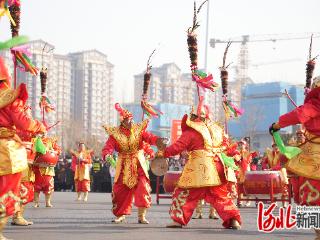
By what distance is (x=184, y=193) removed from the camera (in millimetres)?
10344

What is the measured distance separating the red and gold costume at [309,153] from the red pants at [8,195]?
2.93 metres

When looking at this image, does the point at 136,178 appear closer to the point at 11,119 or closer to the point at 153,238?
the point at 153,238

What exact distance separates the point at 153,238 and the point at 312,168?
2.29 metres

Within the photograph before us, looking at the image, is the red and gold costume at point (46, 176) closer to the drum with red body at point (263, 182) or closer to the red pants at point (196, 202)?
the drum with red body at point (263, 182)

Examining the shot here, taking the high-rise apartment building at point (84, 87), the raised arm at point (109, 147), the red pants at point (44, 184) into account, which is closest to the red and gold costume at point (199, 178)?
the raised arm at point (109, 147)

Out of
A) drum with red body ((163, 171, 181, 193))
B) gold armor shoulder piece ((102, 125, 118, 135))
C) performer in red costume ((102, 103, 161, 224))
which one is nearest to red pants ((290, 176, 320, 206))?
performer in red costume ((102, 103, 161, 224))

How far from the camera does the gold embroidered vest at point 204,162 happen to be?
10.2 m

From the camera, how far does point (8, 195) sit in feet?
26.4

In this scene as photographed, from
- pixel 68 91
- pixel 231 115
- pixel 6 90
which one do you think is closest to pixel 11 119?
pixel 6 90

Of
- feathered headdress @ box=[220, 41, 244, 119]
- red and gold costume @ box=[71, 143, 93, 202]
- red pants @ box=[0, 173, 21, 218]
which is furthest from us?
red and gold costume @ box=[71, 143, 93, 202]

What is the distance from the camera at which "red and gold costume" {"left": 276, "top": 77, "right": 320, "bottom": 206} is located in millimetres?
7914

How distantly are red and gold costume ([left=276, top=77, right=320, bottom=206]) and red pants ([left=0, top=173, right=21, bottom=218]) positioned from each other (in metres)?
2.93

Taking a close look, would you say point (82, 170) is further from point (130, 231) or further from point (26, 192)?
point (130, 231)

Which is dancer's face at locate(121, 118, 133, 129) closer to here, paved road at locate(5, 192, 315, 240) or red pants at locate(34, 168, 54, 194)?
paved road at locate(5, 192, 315, 240)
